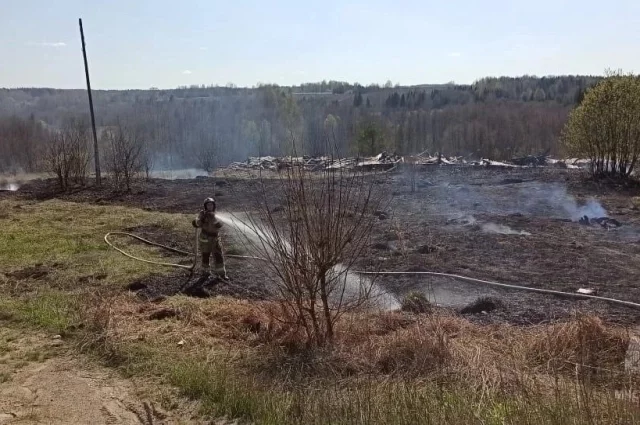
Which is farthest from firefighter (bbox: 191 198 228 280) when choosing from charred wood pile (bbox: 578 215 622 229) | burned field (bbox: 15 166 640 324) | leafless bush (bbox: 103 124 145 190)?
leafless bush (bbox: 103 124 145 190)

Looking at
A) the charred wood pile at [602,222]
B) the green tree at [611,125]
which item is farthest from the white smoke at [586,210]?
the green tree at [611,125]

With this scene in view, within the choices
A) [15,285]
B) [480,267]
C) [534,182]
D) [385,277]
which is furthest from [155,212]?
[534,182]

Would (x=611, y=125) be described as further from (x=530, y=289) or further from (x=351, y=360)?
(x=351, y=360)

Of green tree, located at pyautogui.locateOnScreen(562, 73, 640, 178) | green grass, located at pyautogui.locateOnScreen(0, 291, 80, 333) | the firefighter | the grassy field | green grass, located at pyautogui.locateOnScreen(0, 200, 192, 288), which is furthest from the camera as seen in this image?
green tree, located at pyautogui.locateOnScreen(562, 73, 640, 178)

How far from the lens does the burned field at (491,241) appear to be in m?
8.23

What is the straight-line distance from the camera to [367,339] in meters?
5.98

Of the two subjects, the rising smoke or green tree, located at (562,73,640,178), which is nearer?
the rising smoke

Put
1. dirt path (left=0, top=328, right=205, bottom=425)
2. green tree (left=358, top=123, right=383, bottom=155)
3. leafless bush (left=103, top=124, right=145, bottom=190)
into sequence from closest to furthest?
dirt path (left=0, top=328, right=205, bottom=425), leafless bush (left=103, top=124, right=145, bottom=190), green tree (left=358, top=123, right=383, bottom=155)

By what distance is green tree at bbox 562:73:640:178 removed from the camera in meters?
20.1

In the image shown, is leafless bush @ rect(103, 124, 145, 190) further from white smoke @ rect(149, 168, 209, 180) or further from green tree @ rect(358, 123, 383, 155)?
green tree @ rect(358, 123, 383, 155)

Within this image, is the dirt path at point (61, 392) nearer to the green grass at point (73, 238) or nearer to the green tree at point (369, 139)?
the green grass at point (73, 238)

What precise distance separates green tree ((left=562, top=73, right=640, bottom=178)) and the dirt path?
2019 cm

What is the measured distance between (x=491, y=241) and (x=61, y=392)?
8897 millimetres

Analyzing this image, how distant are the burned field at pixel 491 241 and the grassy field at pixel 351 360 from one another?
3.99 feet
